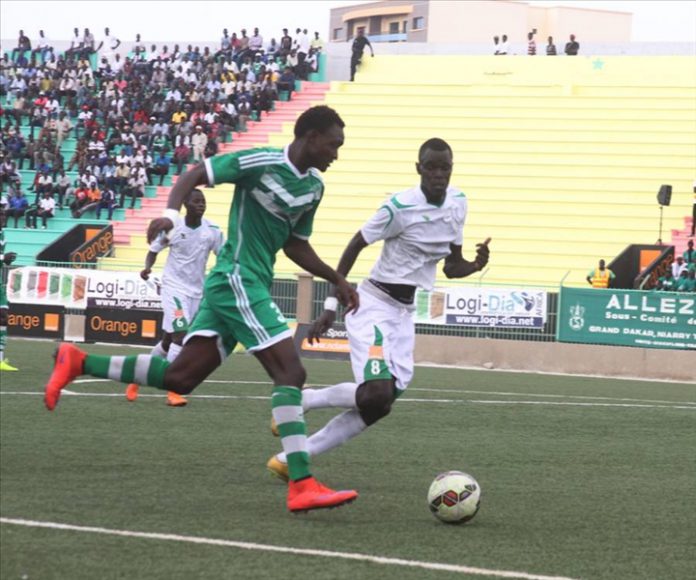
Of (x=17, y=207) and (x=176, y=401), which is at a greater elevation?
(x=17, y=207)

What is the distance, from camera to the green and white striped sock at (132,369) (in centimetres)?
830

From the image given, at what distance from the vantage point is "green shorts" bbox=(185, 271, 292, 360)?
7.93 meters

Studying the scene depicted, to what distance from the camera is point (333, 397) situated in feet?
31.0

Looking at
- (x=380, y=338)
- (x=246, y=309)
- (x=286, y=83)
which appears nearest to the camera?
(x=246, y=309)

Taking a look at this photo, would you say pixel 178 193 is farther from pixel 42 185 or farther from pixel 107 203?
pixel 42 185

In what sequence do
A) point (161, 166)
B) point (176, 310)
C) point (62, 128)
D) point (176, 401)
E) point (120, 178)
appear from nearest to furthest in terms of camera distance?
point (176, 401), point (176, 310), point (120, 178), point (161, 166), point (62, 128)

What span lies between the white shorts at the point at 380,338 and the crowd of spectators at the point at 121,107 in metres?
32.2

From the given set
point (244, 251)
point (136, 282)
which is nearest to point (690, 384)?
point (136, 282)

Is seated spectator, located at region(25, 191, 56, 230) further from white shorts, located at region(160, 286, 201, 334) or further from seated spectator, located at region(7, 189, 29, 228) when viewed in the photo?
white shorts, located at region(160, 286, 201, 334)

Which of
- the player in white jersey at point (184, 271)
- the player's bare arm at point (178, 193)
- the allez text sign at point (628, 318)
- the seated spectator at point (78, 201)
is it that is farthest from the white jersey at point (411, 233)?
the seated spectator at point (78, 201)

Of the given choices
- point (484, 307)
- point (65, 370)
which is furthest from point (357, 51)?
point (65, 370)

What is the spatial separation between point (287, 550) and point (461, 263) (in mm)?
3596

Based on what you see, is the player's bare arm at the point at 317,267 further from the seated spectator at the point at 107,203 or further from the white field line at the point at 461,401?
the seated spectator at the point at 107,203

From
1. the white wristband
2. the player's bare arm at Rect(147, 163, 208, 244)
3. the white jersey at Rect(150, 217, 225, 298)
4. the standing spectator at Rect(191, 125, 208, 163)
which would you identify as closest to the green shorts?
the player's bare arm at Rect(147, 163, 208, 244)
